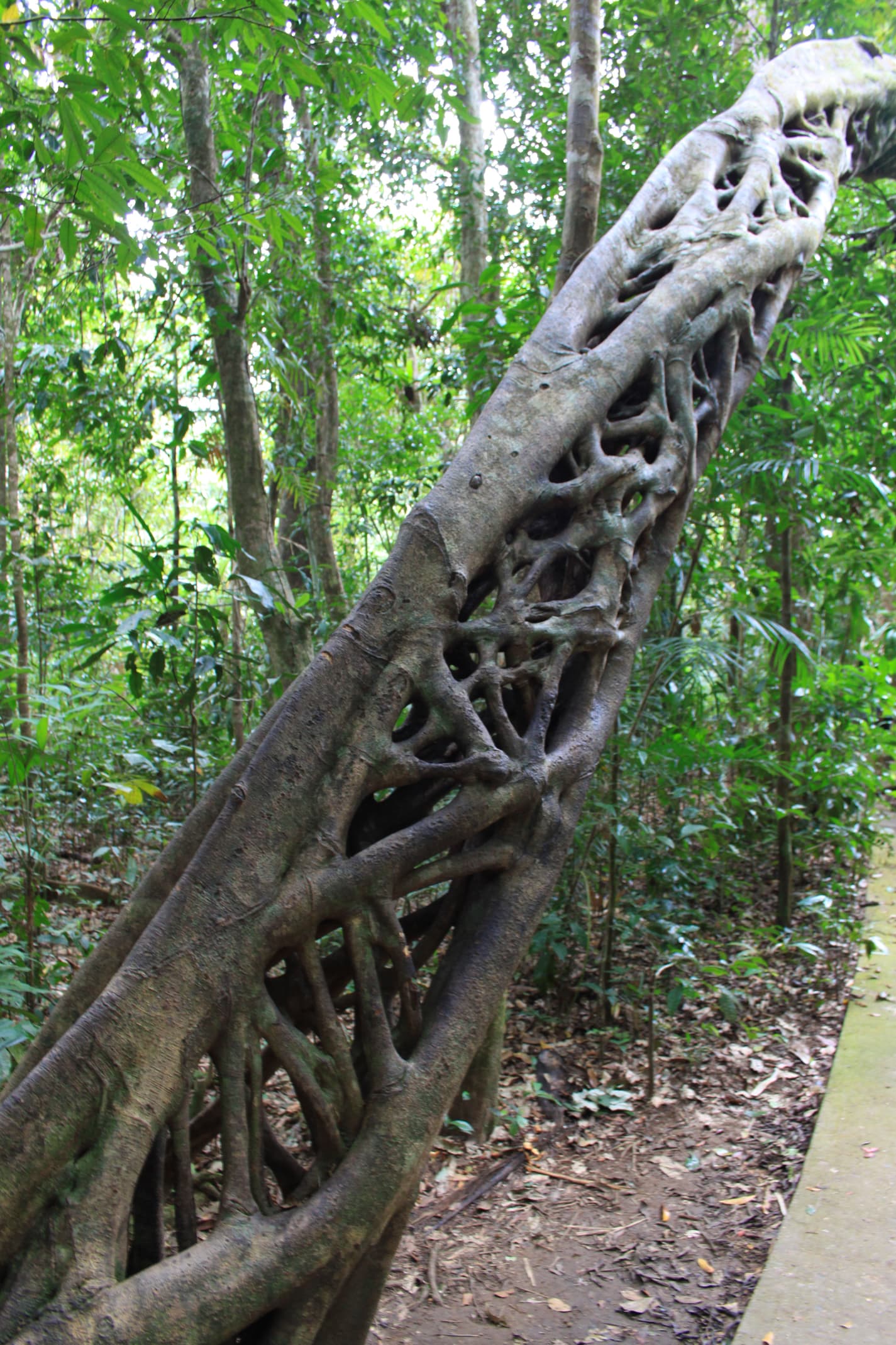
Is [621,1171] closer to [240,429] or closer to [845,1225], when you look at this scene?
[845,1225]

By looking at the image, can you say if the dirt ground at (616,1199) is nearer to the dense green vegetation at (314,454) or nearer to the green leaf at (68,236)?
the dense green vegetation at (314,454)

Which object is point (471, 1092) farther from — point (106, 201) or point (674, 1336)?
point (106, 201)

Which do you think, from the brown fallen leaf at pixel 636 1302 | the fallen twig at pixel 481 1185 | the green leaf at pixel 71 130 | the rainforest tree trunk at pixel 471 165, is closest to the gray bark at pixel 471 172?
the rainforest tree trunk at pixel 471 165

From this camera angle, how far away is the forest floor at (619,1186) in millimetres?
2416

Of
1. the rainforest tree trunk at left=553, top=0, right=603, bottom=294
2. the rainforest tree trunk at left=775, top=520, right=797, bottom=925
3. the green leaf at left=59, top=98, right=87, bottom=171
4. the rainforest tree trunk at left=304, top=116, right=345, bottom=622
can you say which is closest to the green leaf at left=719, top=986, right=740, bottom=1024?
the rainforest tree trunk at left=775, top=520, right=797, bottom=925

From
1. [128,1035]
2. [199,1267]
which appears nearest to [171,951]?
[128,1035]

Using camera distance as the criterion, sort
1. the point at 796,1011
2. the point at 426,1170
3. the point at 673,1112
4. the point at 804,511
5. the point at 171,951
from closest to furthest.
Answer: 1. the point at 171,951
2. the point at 426,1170
3. the point at 673,1112
4. the point at 796,1011
5. the point at 804,511

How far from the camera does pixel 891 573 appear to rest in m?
5.19

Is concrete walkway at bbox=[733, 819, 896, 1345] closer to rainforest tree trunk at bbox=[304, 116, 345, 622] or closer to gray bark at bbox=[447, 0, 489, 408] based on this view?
rainforest tree trunk at bbox=[304, 116, 345, 622]

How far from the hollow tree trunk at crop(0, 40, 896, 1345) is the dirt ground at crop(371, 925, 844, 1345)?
1.68 feet

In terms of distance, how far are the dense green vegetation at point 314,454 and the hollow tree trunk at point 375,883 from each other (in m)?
0.68

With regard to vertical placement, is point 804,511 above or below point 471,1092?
above

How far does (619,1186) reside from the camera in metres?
3.01

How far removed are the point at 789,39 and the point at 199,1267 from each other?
6461 millimetres
